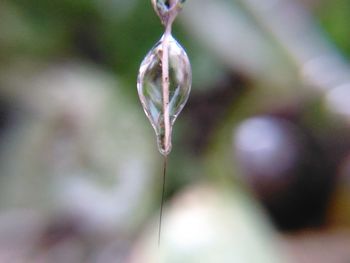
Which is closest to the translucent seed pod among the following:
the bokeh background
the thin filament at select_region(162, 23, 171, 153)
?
the thin filament at select_region(162, 23, 171, 153)

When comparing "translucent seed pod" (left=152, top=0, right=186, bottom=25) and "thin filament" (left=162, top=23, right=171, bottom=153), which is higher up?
"translucent seed pod" (left=152, top=0, right=186, bottom=25)

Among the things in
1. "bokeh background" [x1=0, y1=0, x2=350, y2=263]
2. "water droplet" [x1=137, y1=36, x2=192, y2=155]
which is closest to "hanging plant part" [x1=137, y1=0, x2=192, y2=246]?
"water droplet" [x1=137, y1=36, x2=192, y2=155]

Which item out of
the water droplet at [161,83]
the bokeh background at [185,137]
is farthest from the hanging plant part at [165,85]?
the bokeh background at [185,137]

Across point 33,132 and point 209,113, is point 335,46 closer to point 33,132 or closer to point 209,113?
point 209,113

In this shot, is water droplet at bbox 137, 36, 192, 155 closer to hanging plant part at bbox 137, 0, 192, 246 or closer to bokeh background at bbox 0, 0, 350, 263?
hanging plant part at bbox 137, 0, 192, 246

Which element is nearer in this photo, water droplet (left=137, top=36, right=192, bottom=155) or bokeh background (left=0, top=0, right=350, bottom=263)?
water droplet (left=137, top=36, right=192, bottom=155)

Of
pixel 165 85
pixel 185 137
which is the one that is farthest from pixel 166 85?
pixel 185 137

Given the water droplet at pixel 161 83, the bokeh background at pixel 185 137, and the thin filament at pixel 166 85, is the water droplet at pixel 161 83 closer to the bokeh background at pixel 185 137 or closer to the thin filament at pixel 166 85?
the thin filament at pixel 166 85
